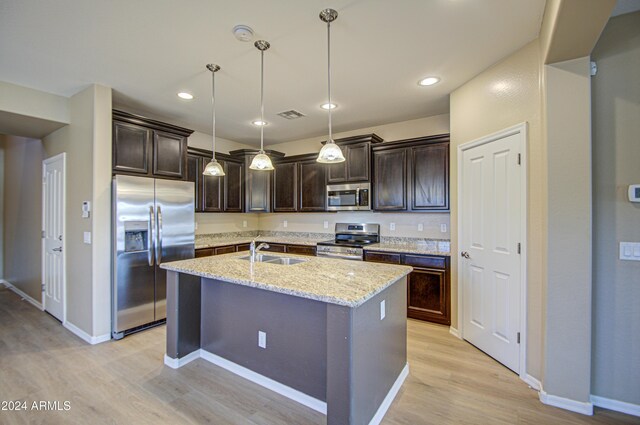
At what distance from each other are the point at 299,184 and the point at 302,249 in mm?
1163

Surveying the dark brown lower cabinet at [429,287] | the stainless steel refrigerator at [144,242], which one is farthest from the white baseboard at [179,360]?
the dark brown lower cabinet at [429,287]

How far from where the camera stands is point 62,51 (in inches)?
96.6

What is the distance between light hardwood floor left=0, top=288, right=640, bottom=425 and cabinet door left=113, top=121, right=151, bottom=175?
196cm

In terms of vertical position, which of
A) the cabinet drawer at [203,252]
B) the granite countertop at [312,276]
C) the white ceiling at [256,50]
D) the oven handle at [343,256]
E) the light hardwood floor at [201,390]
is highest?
the white ceiling at [256,50]

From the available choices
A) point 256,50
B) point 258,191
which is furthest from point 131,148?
point 258,191

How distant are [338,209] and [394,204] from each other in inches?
36.0

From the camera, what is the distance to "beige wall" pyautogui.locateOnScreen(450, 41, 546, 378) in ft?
7.36

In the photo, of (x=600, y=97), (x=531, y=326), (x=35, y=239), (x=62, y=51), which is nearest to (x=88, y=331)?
(x=35, y=239)

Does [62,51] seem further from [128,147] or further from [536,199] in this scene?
[536,199]

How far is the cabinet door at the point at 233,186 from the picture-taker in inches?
195

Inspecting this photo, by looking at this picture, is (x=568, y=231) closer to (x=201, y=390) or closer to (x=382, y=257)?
(x=382, y=257)

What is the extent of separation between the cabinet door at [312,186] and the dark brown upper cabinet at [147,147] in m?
1.89

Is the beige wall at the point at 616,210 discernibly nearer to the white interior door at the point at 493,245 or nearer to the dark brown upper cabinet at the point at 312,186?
the white interior door at the point at 493,245

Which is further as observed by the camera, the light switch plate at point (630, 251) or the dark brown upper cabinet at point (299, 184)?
the dark brown upper cabinet at point (299, 184)
